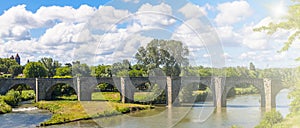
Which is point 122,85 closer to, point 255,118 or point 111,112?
point 111,112

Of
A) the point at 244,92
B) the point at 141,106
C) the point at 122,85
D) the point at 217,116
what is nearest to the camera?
the point at 217,116

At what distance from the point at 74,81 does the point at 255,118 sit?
24689mm

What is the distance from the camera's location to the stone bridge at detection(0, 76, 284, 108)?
121 feet

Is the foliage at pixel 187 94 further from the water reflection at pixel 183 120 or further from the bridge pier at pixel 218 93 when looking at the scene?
the water reflection at pixel 183 120

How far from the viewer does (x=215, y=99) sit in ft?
127

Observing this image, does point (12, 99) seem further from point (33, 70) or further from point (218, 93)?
point (218, 93)

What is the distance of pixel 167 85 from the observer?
40.8 metres

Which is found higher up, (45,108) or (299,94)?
(299,94)

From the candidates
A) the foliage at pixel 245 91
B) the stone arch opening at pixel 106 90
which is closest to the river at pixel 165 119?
the stone arch opening at pixel 106 90

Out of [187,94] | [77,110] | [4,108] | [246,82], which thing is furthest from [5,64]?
[246,82]

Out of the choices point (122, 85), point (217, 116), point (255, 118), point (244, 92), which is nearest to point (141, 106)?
point (122, 85)

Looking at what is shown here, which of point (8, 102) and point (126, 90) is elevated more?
point (126, 90)

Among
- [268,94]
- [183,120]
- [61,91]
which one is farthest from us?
[61,91]

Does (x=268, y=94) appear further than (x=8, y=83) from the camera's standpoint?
No
